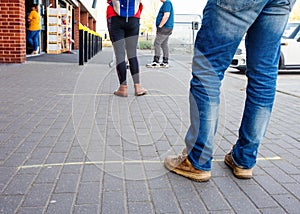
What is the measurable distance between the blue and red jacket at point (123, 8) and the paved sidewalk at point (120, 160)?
1.26 metres

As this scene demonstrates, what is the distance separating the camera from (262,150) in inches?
118

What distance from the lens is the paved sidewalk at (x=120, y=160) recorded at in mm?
1994

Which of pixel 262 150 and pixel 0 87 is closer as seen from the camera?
pixel 262 150

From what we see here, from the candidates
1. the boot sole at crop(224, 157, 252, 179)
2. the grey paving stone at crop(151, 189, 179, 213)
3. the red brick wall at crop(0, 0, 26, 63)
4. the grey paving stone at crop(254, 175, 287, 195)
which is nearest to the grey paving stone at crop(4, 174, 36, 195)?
the grey paving stone at crop(151, 189, 179, 213)

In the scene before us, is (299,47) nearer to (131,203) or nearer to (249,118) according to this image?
(249,118)

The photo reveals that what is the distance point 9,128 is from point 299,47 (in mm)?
10154

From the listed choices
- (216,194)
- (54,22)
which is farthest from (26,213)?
(54,22)

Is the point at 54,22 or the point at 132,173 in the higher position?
the point at 54,22

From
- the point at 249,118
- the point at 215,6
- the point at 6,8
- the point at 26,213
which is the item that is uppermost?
the point at 6,8

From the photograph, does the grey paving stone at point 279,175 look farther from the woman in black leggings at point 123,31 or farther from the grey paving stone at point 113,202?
the woman in black leggings at point 123,31

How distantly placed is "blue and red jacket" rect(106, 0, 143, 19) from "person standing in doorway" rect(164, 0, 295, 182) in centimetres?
285

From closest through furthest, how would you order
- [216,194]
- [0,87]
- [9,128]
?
[216,194] → [9,128] → [0,87]

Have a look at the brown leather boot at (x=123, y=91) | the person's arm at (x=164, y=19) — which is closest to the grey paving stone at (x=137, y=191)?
the brown leather boot at (x=123, y=91)

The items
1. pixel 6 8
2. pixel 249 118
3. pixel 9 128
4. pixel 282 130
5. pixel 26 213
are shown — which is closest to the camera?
pixel 26 213
